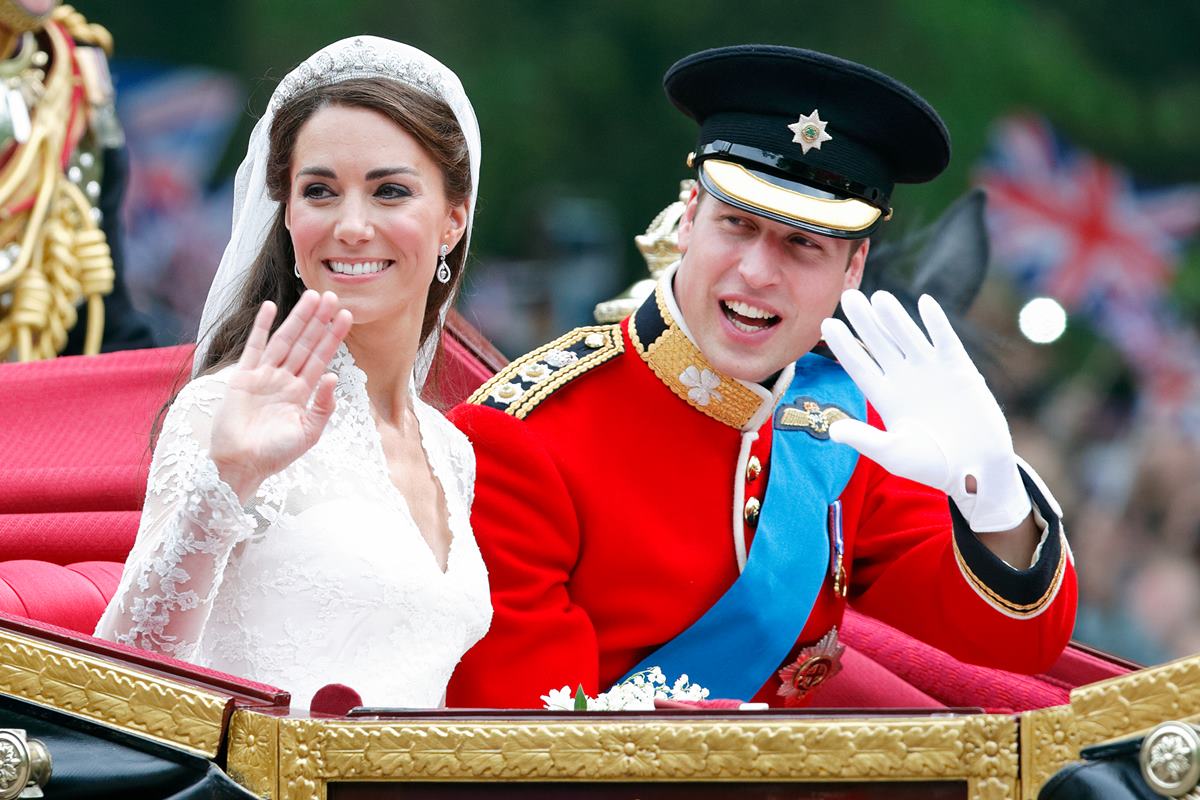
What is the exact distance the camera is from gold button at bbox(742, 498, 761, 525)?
7.66 ft

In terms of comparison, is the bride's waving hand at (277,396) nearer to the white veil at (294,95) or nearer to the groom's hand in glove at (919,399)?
the white veil at (294,95)

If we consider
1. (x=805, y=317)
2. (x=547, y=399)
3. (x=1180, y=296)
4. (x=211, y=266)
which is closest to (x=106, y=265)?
(x=547, y=399)

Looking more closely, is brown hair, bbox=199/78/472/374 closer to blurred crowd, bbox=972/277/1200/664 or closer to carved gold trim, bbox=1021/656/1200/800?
carved gold trim, bbox=1021/656/1200/800

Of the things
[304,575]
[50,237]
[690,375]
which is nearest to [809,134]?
[690,375]

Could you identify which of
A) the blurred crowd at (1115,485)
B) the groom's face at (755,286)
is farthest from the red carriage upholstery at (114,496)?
the blurred crowd at (1115,485)

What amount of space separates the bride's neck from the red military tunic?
175 millimetres

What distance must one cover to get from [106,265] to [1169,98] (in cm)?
379

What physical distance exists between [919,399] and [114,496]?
3.75ft

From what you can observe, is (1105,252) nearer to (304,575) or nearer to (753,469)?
(753,469)

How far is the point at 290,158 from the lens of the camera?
2055mm

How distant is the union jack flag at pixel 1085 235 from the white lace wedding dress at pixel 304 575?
151 inches

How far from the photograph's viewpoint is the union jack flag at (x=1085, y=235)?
5613 mm

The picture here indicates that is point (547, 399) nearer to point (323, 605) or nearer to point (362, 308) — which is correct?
point (362, 308)

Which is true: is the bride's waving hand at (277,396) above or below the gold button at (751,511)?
below
